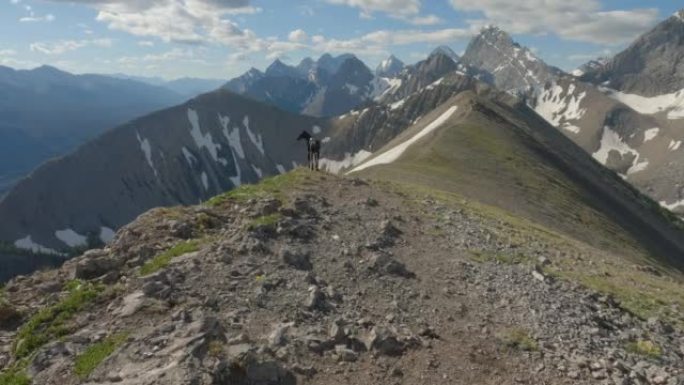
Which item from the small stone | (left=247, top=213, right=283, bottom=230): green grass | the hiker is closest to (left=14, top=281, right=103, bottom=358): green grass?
(left=247, top=213, right=283, bottom=230): green grass

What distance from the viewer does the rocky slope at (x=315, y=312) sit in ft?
52.3

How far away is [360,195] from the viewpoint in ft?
115

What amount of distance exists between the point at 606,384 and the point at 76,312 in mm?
16080

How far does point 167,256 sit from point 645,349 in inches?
667

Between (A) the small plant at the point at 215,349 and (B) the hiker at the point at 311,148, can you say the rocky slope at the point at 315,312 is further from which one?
(B) the hiker at the point at 311,148

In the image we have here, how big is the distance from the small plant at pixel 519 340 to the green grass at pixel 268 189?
15253 mm

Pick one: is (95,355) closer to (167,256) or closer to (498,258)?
(167,256)

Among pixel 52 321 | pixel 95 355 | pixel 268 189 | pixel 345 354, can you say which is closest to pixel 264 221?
pixel 268 189

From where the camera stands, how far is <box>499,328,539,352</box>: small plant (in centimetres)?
1791

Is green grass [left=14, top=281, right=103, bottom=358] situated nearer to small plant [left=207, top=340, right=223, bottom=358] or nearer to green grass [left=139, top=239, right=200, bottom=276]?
green grass [left=139, top=239, right=200, bottom=276]

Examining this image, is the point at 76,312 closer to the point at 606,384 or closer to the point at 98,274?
the point at 98,274

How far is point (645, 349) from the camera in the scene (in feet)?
61.1

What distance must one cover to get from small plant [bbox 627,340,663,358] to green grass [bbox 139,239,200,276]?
15892 millimetres

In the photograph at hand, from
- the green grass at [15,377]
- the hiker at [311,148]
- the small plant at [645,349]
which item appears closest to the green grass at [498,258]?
the small plant at [645,349]
